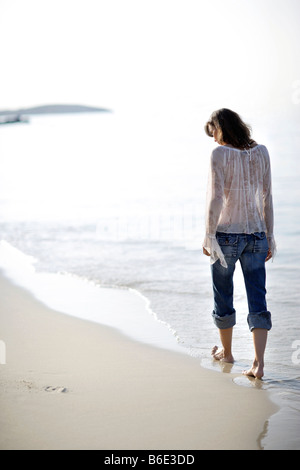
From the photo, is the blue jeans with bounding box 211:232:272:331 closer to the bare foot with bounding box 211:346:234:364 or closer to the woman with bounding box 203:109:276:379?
the woman with bounding box 203:109:276:379

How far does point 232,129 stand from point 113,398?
1479 mm

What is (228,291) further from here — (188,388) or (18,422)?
(18,422)

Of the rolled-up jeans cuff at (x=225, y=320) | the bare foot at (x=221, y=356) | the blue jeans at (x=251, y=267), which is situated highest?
the blue jeans at (x=251, y=267)

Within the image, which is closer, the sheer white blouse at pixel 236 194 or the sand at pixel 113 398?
the sand at pixel 113 398

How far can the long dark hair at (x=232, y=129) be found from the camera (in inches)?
140

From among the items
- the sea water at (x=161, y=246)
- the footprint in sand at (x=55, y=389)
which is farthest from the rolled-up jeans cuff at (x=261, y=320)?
the footprint in sand at (x=55, y=389)

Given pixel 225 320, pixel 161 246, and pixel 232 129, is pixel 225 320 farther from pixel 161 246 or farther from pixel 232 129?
pixel 161 246

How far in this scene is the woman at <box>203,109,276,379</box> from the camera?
358 cm

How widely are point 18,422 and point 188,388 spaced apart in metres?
0.91

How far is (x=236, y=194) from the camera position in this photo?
11.9ft

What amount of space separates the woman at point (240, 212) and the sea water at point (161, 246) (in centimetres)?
46

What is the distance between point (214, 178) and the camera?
11.7ft

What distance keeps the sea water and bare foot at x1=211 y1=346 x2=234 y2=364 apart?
0.17 feet

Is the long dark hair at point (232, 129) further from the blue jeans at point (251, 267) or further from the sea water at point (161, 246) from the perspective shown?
the sea water at point (161, 246)
